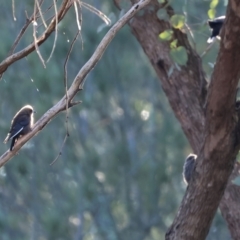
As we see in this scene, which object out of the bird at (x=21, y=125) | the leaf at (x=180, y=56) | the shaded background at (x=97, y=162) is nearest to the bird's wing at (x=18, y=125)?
the bird at (x=21, y=125)

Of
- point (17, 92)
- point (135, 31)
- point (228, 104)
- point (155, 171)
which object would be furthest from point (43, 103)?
point (228, 104)

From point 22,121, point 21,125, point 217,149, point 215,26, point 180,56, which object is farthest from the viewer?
point 22,121

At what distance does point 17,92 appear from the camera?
1217cm

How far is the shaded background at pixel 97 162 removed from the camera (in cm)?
1195

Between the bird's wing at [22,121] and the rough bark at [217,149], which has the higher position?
the bird's wing at [22,121]

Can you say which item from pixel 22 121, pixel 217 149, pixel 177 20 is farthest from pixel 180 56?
pixel 22 121

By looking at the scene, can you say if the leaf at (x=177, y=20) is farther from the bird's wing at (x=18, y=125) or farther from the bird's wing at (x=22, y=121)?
the bird's wing at (x=22, y=121)

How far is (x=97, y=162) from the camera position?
11.8 metres

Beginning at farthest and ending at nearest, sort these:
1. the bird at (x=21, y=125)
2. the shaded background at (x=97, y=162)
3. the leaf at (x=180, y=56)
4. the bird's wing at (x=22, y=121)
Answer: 1. the shaded background at (x=97, y=162)
2. the bird's wing at (x=22, y=121)
3. the bird at (x=21, y=125)
4. the leaf at (x=180, y=56)

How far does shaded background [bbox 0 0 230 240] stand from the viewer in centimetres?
1195

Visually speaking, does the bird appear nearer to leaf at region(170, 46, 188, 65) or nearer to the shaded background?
leaf at region(170, 46, 188, 65)

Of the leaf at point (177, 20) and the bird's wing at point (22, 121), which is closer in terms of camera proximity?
the leaf at point (177, 20)

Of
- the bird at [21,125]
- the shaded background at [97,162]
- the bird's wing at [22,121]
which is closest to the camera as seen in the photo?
the bird at [21,125]

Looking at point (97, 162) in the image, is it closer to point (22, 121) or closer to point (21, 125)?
point (22, 121)
